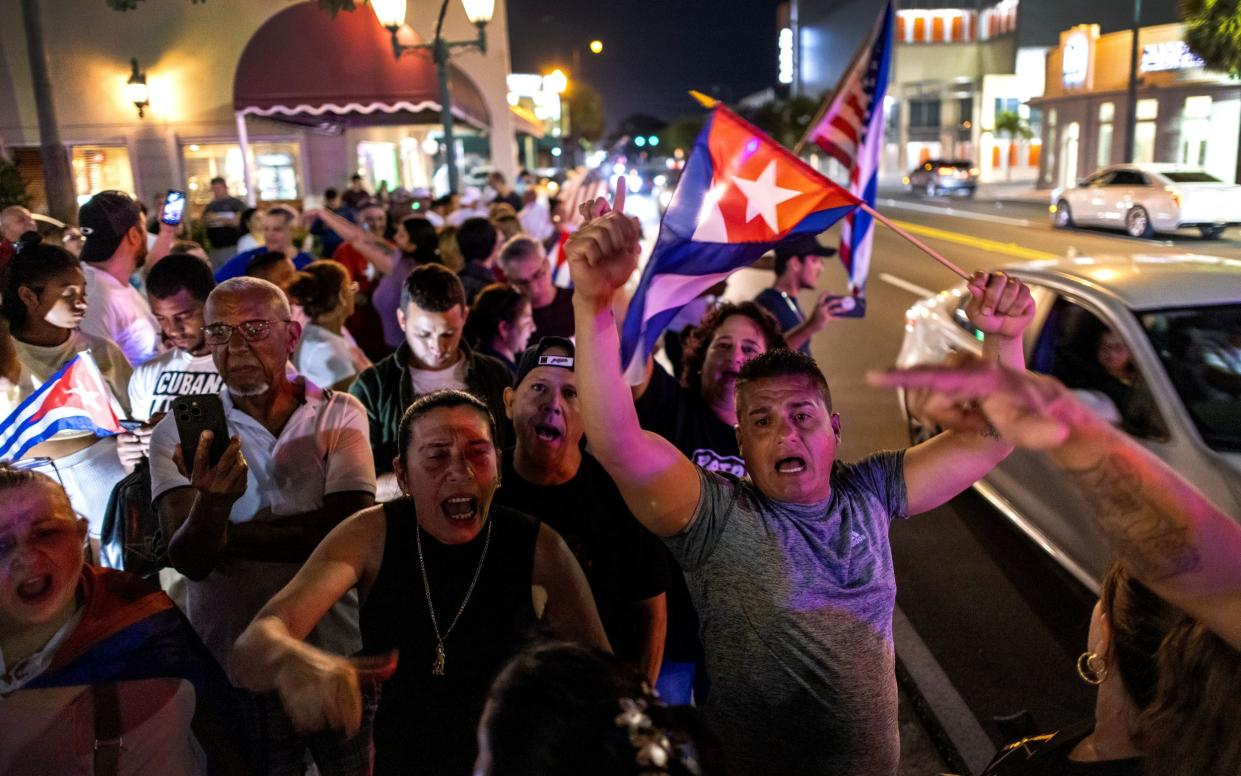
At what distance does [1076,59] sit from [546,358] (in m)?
45.0

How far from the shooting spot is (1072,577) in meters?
5.07

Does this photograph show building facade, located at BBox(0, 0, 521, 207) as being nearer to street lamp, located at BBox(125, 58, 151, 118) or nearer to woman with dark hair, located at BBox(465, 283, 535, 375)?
street lamp, located at BBox(125, 58, 151, 118)

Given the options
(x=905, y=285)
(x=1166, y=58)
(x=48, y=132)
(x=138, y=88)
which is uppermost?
(x=1166, y=58)

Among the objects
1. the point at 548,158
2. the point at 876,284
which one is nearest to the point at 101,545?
the point at 876,284

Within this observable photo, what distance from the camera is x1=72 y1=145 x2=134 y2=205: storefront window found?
66.5ft

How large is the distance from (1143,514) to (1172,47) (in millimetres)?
39965

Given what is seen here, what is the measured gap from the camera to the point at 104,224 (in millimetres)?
4996

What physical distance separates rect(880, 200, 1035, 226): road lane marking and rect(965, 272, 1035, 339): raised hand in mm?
27769

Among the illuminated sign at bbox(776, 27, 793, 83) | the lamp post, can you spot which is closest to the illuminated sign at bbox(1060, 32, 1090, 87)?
the lamp post

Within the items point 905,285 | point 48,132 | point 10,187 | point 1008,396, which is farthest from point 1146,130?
point 1008,396

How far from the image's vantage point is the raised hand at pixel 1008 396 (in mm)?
1402

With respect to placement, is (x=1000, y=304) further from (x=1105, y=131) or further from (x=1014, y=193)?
(x=1014, y=193)

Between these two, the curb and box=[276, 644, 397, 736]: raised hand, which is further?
the curb

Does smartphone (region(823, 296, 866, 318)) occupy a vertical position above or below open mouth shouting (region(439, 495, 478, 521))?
→ above
